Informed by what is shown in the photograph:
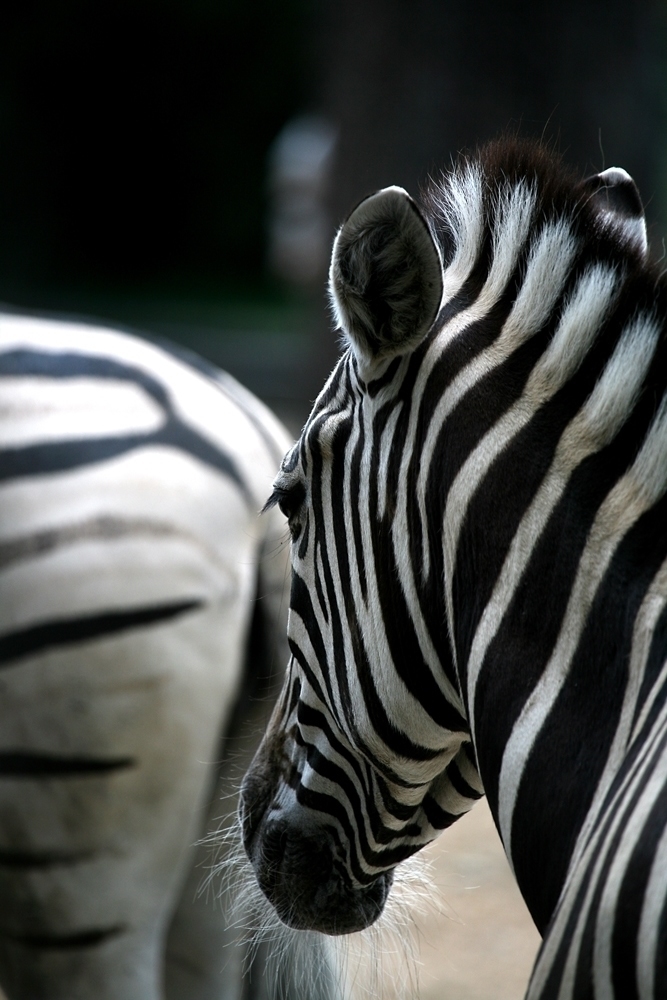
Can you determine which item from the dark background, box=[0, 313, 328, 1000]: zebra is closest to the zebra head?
box=[0, 313, 328, 1000]: zebra

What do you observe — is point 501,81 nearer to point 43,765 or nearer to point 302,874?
point 43,765

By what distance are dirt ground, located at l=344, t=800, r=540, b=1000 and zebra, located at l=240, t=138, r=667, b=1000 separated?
Result: 256 cm

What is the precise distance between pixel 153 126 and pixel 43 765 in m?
27.7

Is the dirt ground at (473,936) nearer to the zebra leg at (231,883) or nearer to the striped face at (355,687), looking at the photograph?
the zebra leg at (231,883)

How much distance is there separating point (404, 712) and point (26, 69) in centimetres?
2774

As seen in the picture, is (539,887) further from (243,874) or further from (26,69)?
(26,69)

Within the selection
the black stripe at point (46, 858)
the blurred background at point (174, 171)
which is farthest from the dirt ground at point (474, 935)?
the blurred background at point (174, 171)

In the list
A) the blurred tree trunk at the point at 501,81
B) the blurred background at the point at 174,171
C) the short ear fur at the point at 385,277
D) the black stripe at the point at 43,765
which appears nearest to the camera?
the short ear fur at the point at 385,277

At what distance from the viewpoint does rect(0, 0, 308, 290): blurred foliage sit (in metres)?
26.8

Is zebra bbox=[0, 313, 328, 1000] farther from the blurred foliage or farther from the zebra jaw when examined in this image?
the blurred foliage

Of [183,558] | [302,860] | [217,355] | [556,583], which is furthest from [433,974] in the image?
[217,355]

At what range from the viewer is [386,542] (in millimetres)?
1800

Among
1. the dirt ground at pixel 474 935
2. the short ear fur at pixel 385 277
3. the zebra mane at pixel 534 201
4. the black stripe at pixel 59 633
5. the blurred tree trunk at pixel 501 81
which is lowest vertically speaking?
the dirt ground at pixel 474 935

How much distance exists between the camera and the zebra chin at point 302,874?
2.05 meters
